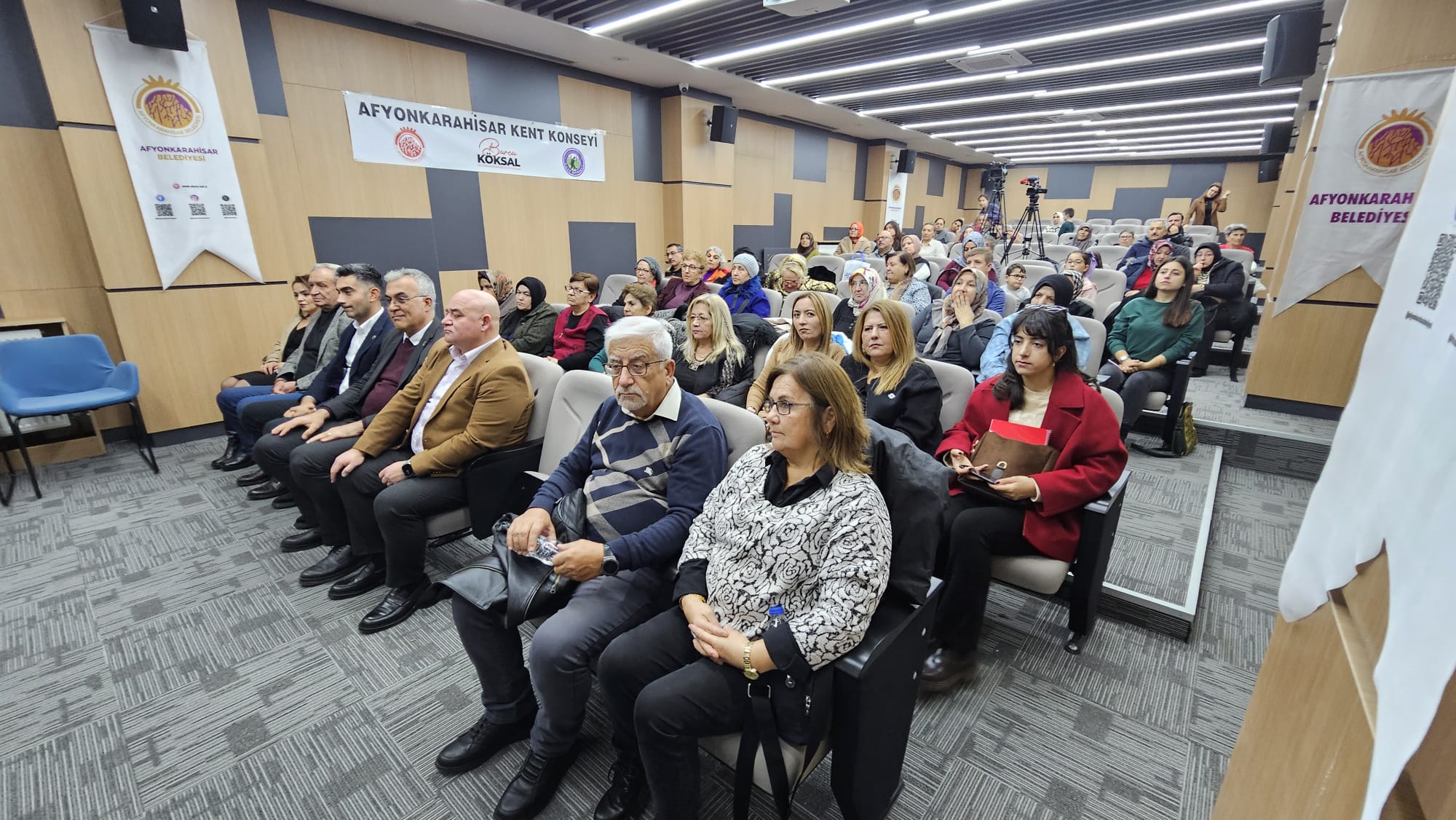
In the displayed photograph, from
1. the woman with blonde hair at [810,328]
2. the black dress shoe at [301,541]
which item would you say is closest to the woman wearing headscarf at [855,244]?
the woman with blonde hair at [810,328]

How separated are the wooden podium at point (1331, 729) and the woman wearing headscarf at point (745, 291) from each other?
3922mm

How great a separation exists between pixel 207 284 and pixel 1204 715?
236 inches

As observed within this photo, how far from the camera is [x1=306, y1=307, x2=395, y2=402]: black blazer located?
3.05 meters

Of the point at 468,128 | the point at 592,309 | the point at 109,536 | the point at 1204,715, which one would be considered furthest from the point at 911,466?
the point at 468,128

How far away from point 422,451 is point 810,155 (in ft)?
33.9

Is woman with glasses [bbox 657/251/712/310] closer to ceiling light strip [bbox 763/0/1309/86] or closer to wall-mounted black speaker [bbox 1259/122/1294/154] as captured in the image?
ceiling light strip [bbox 763/0/1309/86]

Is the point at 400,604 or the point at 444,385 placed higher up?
the point at 444,385

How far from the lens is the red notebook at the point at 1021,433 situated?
79.9 inches

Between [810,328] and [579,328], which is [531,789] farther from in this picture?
[579,328]

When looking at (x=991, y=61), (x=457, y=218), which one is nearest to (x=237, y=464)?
(x=457, y=218)

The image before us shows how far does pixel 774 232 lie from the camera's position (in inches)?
415

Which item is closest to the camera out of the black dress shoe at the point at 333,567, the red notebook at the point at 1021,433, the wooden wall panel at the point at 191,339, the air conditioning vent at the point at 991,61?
the red notebook at the point at 1021,433

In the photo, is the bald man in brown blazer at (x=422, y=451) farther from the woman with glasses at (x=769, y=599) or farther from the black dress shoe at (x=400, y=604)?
the woman with glasses at (x=769, y=599)

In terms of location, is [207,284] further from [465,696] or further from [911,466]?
[911,466]
